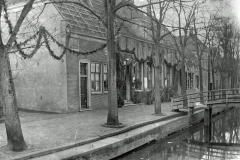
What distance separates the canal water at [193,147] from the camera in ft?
36.1

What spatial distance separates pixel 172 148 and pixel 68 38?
8.14m

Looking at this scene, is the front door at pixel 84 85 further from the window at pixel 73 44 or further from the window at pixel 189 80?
the window at pixel 189 80

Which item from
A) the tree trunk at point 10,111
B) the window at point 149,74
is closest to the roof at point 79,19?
the window at point 149,74

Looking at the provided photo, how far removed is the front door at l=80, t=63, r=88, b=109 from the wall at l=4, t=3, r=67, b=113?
153cm

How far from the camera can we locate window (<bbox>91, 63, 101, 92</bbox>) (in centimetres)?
1770

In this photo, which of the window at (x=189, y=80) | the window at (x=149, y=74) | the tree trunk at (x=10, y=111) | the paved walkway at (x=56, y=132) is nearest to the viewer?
the tree trunk at (x=10, y=111)

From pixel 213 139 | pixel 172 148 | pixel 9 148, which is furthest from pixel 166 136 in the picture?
pixel 9 148

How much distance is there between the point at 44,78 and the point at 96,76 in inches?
135

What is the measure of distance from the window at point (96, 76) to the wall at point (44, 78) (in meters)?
2.64

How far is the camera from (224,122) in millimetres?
20859

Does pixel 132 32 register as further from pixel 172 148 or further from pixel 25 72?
pixel 172 148

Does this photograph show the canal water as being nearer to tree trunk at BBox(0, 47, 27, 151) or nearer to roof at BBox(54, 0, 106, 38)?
tree trunk at BBox(0, 47, 27, 151)

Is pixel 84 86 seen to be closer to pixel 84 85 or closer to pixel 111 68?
pixel 84 85

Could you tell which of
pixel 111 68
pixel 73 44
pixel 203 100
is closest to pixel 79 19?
pixel 73 44
